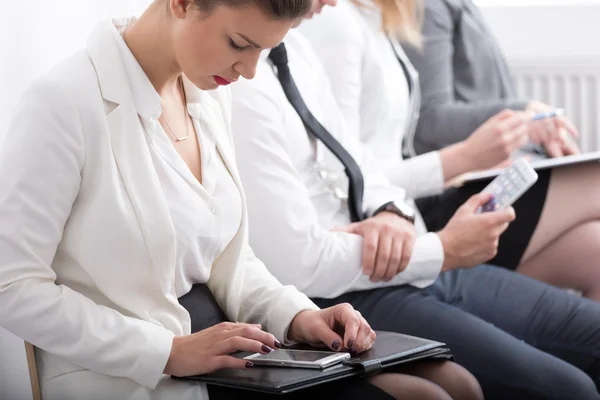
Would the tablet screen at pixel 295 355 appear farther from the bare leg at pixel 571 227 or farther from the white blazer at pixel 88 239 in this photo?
the bare leg at pixel 571 227

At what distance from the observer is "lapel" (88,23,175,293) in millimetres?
1242

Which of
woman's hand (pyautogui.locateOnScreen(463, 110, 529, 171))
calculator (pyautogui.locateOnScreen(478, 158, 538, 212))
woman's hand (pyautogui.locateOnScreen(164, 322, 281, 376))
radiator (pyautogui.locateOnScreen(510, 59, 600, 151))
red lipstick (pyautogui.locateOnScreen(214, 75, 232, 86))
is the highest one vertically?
red lipstick (pyautogui.locateOnScreen(214, 75, 232, 86))

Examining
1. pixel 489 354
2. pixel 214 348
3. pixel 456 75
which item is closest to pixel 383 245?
pixel 489 354

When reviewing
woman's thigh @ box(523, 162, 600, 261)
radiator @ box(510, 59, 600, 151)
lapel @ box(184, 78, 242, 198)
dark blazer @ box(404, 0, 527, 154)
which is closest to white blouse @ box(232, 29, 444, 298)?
lapel @ box(184, 78, 242, 198)

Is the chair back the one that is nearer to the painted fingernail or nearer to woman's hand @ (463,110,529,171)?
the painted fingernail

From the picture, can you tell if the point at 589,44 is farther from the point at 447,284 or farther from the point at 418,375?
the point at 418,375

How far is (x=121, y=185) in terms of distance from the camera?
124cm

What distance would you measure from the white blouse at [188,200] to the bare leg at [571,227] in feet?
2.91

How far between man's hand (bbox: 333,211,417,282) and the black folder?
0.92ft

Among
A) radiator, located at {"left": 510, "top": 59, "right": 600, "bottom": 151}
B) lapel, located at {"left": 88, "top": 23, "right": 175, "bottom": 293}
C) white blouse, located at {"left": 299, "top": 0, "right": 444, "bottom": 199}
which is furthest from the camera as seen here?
radiator, located at {"left": 510, "top": 59, "right": 600, "bottom": 151}

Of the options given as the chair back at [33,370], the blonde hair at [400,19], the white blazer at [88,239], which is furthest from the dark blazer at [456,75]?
the chair back at [33,370]

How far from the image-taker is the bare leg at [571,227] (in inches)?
80.5

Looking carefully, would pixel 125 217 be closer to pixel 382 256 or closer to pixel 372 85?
pixel 382 256

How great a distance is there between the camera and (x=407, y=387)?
4.04 ft
